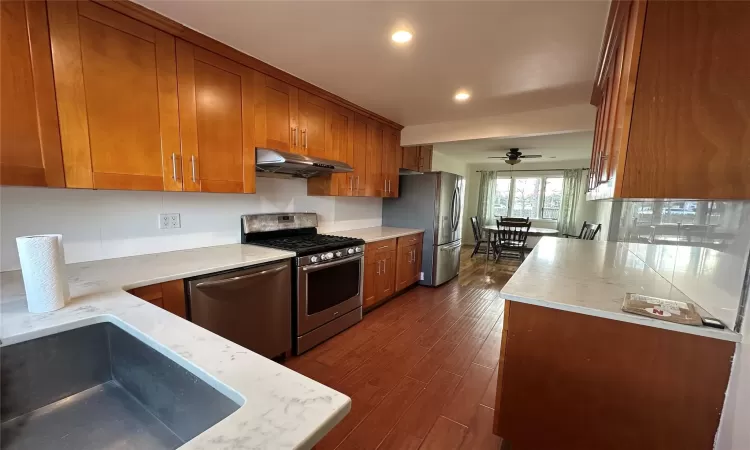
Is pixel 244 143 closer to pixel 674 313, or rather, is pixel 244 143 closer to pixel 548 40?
pixel 548 40

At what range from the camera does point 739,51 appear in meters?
0.89

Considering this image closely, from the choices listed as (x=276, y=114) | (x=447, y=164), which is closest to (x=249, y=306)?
(x=276, y=114)

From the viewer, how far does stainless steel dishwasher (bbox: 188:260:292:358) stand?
169cm

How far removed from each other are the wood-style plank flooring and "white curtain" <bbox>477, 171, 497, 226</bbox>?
4.27 m

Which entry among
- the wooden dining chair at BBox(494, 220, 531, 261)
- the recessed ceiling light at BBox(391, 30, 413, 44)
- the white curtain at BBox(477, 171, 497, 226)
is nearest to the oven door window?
the recessed ceiling light at BBox(391, 30, 413, 44)

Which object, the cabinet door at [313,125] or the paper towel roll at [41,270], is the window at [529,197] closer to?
the cabinet door at [313,125]

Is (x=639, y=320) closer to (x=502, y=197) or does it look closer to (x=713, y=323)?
(x=713, y=323)

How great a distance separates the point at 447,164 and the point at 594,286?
5.38 m

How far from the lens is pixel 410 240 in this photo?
3809 mm

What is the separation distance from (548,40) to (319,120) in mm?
1844

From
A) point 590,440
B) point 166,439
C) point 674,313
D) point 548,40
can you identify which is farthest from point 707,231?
point 166,439

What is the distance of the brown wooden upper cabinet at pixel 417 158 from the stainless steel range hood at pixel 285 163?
62.1 inches

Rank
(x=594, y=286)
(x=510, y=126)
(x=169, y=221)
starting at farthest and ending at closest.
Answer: (x=510, y=126) < (x=169, y=221) < (x=594, y=286)

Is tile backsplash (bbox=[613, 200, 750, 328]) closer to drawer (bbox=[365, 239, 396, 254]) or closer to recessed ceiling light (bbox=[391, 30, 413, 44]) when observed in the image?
recessed ceiling light (bbox=[391, 30, 413, 44])
